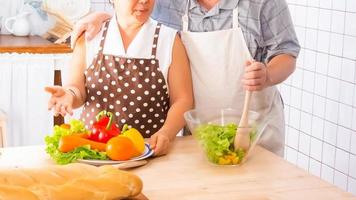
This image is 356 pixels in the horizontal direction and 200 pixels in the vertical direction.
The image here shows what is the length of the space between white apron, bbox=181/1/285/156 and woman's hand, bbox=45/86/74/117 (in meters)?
0.38

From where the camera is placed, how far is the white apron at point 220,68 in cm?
210

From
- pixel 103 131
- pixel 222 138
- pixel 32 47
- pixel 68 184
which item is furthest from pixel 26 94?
pixel 68 184

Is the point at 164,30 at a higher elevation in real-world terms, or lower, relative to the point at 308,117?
higher

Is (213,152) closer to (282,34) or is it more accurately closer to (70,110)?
(70,110)

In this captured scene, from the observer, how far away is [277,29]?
2.13 metres

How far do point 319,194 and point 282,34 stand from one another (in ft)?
2.20

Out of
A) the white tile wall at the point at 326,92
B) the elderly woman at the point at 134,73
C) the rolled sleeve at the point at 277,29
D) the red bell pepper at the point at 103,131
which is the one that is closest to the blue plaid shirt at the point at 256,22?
the rolled sleeve at the point at 277,29

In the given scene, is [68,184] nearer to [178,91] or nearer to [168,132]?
[168,132]

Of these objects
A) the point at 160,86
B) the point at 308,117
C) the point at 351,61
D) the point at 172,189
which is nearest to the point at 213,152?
A: the point at 172,189

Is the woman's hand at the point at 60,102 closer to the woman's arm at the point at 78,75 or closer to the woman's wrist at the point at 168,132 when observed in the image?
the woman's arm at the point at 78,75

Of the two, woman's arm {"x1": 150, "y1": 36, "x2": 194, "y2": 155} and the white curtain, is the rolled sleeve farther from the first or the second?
the white curtain

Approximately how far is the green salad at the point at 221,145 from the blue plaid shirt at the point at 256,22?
1.39 feet

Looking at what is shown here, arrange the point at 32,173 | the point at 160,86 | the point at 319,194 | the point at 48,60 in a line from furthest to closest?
the point at 48,60 → the point at 160,86 → the point at 319,194 → the point at 32,173

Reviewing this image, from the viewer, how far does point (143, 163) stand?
1749 millimetres
